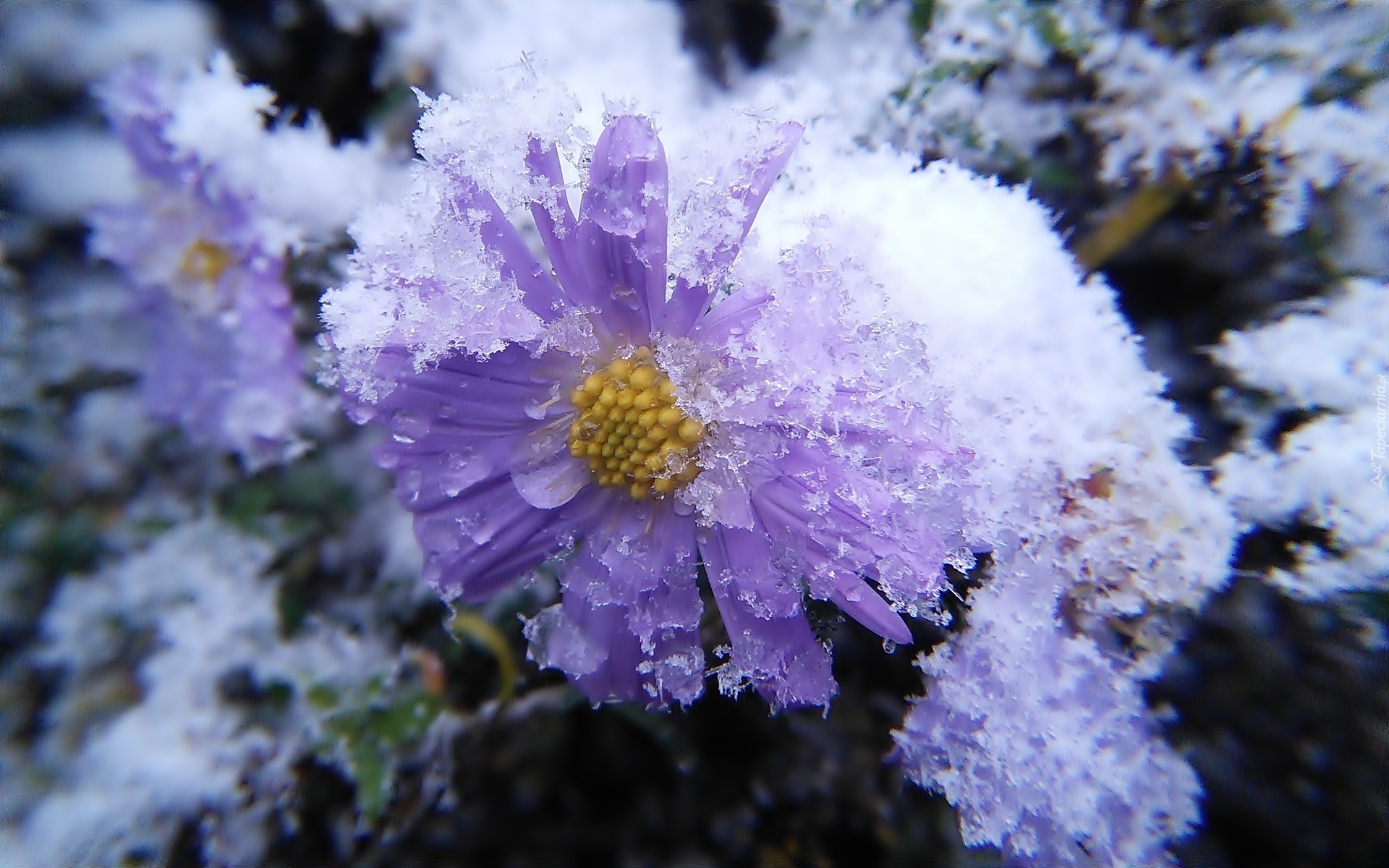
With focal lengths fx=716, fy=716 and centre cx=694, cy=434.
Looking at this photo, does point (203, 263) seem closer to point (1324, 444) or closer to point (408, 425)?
point (408, 425)

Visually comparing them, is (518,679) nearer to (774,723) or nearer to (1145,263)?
(774,723)

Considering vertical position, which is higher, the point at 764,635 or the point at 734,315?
the point at 734,315

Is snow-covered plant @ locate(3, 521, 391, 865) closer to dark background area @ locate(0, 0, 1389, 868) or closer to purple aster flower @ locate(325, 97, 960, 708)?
dark background area @ locate(0, 0, 1389, 868)

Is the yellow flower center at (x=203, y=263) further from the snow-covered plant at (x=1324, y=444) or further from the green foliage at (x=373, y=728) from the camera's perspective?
the snow-covered plant at (x=1324, y=444)

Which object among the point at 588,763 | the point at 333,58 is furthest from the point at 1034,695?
the point at 333,58

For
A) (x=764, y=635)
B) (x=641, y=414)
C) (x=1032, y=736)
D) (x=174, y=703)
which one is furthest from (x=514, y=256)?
(x=174, y=703)

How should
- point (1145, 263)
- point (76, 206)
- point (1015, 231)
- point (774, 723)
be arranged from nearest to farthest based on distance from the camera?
point (1015, 231) < point (1145, 263) < point (774, 723) < point (76, 206)

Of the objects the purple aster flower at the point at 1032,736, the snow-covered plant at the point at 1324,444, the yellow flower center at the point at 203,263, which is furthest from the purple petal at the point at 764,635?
the yellow flower center at the point at 203,263
